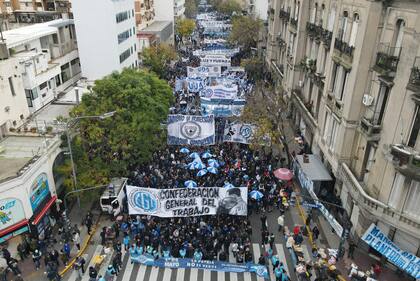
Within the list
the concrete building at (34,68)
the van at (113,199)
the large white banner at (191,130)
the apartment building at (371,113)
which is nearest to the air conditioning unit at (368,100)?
the apartment building at (371,113)

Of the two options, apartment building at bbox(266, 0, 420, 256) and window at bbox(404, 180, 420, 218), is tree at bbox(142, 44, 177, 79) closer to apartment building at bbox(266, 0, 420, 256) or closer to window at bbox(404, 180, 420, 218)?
apartment building at bbox(266, 0, 420, 256)

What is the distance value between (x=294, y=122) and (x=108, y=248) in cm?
3065

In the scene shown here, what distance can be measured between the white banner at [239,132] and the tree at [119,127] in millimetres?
6515

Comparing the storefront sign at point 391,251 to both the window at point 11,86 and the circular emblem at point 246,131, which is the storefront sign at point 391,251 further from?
the window at point 11,86

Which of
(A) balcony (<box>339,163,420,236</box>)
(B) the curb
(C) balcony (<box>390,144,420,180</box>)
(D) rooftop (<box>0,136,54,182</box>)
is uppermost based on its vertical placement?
(C) balcony (<box>390,144,420,180</box>)

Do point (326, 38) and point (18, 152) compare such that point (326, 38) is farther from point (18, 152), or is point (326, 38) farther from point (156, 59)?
point (156, 59)

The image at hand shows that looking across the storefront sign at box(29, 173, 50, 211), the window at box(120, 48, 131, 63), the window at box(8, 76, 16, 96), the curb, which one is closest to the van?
the curb

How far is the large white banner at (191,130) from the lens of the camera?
121ft

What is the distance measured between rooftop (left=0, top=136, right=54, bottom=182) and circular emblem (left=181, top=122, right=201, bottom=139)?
40.5 ft

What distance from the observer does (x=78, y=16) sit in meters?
48.8

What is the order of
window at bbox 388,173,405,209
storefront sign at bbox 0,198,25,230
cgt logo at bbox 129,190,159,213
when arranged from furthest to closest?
cgt logo at bbox 129,190,159,213 → storefront sign at bbox 0,198,25,230 → window at bbox 388,173,405,209

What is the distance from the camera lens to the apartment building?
863 inches

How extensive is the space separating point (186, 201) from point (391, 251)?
45.4 ft

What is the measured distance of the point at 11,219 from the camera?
2523 centimetres
